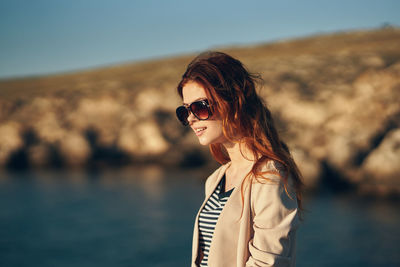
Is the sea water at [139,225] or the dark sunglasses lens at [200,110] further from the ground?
the dark sunglasses lens at [200,110]

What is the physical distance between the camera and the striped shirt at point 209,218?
6.75ft

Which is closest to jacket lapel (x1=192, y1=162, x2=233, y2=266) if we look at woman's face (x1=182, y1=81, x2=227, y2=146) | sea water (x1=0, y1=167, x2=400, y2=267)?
woman's face (x1=182, y1=81, x2=227, y2=146)

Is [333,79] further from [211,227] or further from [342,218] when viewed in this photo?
[211,227]

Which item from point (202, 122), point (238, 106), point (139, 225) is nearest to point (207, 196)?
point (202, 122)

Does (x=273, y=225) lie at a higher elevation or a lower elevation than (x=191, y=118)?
lower

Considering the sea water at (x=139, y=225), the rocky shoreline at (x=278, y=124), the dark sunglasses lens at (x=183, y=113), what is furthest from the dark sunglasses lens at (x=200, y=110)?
the rocky shoreline at (x=278, y=124)

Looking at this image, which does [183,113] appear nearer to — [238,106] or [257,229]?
[238,106]

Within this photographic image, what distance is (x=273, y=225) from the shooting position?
1791mm

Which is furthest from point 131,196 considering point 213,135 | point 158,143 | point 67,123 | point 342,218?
point 213,135

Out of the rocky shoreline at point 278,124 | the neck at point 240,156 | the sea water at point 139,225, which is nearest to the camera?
the neck at point 240,156

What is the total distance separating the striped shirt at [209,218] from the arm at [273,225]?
26cm

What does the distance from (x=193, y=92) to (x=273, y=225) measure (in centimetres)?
72

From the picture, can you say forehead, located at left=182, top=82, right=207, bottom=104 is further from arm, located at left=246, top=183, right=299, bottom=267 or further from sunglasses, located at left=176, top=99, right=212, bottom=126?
arm, located at left=246, top=183, right=299, bottom=267

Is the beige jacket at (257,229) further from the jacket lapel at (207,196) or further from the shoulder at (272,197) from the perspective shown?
the jacket lapel at (207,196)
